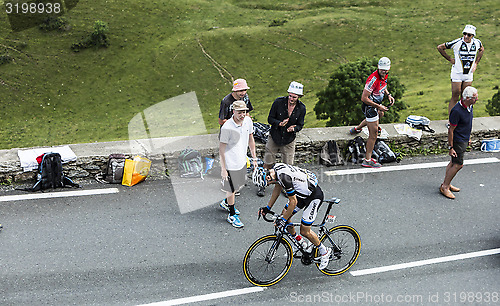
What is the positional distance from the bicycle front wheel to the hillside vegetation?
18.9 m

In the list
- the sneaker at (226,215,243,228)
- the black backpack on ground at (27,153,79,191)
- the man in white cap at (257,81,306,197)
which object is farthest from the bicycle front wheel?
the black backpack on ground at (27,153,79,191)

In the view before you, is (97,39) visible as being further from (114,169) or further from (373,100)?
(373,100)

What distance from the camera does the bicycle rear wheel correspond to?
276 inches

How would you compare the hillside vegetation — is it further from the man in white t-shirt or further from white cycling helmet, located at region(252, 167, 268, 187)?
the man in white t-shirt

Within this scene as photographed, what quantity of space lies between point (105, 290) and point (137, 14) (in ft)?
140

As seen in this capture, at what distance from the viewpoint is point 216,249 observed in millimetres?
7523

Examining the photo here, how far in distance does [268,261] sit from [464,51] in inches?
286

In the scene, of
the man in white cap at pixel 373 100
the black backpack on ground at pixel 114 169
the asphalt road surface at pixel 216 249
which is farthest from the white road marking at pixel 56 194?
the man in white cap at pixel 373 100

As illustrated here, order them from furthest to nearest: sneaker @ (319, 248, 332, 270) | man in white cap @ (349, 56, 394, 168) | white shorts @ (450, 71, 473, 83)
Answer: white shorts @ (450, 71, 473, 83) → man in white cap @ (349, 56, 394, 168) → sneaker @ (319, 248, 332, 270)

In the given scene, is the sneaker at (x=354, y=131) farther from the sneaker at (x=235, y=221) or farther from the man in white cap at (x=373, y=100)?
the sneaker at (x=235, y=221)

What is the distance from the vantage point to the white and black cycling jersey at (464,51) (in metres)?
10.8

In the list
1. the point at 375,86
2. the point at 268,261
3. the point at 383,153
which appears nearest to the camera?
the point at 268,261

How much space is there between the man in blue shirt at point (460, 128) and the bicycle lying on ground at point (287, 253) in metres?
3.17

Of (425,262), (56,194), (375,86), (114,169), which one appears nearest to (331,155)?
(375,86)
